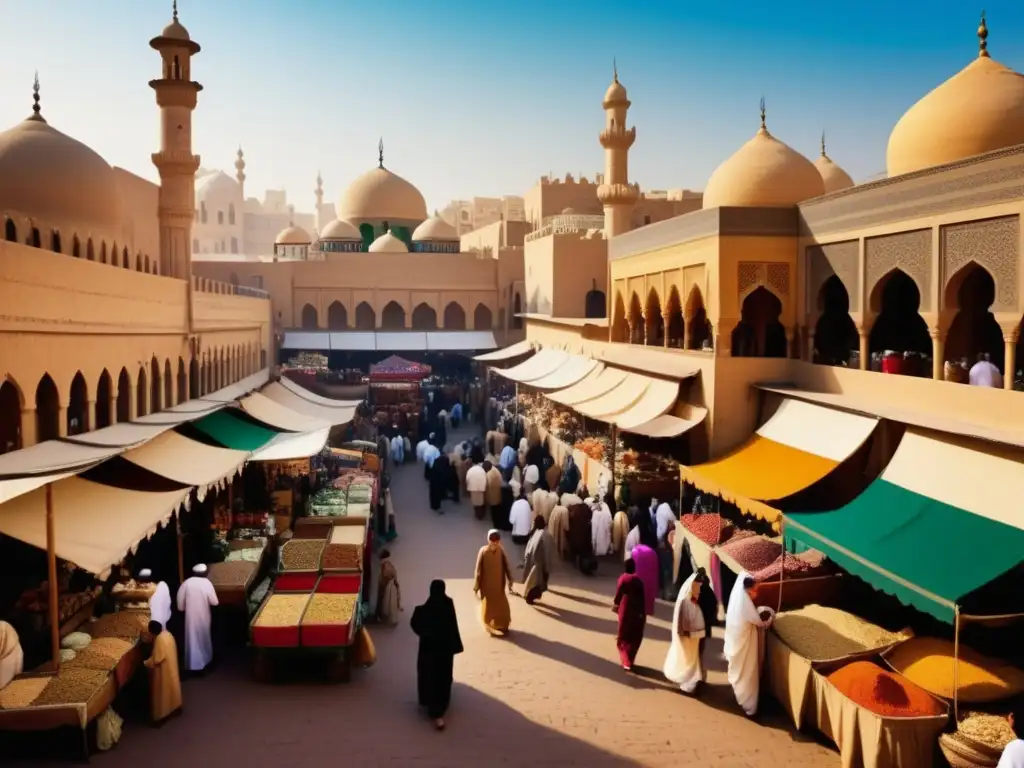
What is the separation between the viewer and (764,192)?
1198cm

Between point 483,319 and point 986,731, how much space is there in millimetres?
24215

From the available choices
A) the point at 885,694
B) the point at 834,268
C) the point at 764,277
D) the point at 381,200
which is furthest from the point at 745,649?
the point at 381,200

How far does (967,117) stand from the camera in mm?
9000

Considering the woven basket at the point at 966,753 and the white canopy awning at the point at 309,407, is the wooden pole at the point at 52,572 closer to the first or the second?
the woven basket at the point at 966,753

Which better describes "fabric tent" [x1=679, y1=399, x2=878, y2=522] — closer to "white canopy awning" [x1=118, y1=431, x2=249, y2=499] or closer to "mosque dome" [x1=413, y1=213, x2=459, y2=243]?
"white canopy awning" [x1=118, y1=431, x2=249, y2=499]

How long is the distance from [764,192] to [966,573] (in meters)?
7.25

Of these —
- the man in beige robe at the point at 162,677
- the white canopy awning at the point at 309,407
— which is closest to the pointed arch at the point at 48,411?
the man in beige robe at the point at 162,677

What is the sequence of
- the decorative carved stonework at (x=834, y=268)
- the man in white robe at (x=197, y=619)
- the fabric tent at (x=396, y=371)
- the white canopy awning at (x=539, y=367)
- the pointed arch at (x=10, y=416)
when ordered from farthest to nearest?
the fabric tent at (x=396, y=371) → the white canopy awning at (x=539, y=367) → the decorative carved stonework at (x=834, y=268) → the pointed arch at (x=10, y=416) → the man in white robe at (x=197, y=619)

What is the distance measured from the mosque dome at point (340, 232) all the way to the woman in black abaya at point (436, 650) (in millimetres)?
24512

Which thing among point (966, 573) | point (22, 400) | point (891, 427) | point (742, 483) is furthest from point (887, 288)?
point (22, 400)

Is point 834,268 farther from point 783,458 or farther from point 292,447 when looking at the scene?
point 292,447

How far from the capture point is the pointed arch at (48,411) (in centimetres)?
923

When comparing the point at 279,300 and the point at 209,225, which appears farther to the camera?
the point at 209,225

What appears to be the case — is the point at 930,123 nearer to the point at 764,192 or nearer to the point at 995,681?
the point at 764,192
